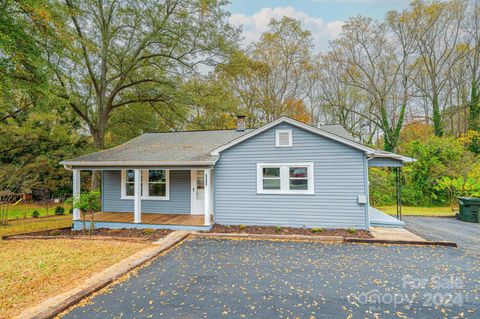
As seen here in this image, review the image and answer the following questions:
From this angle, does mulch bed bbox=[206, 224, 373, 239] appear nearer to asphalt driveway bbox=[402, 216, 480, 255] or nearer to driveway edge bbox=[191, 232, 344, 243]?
driveway edge bbox=[191, 232, 344, 243]

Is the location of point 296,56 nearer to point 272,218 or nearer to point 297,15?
point 297,15

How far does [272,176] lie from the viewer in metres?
8.50

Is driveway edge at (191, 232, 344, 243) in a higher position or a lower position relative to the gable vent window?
lower

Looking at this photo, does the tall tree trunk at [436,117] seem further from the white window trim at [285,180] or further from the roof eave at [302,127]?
the white window trim at [285,180]

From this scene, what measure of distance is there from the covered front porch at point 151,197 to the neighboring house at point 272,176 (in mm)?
66

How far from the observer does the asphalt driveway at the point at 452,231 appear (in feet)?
22.5

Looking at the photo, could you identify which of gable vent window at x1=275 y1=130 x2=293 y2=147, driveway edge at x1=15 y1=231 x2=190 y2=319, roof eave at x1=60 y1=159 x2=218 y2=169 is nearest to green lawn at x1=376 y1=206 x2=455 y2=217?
gable vent window at x1=275 y1=130 x2=293 y2=147

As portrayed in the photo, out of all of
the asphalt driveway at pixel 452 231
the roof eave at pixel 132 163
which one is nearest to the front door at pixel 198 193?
the roof eave at pixel 132 163

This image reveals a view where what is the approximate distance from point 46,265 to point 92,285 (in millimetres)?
2044

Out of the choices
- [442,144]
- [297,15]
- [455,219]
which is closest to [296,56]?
[297,15]

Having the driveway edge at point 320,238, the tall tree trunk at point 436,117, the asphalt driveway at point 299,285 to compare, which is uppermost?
the tall tree trunk at point 436,117

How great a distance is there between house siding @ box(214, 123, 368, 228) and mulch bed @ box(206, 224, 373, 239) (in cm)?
23

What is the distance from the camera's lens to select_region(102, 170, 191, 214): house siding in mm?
10211

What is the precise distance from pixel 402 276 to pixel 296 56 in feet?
64.7
